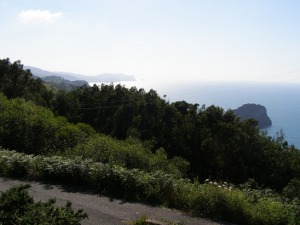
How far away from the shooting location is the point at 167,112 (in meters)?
43.4

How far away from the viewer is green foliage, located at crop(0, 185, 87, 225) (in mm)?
4590

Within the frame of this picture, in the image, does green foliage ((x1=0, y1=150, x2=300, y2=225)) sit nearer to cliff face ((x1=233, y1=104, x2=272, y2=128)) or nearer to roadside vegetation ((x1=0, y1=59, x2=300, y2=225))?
roadside vegetation ((x1=0, y1=59, x2=300, y2=225))

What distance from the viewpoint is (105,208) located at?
7793mm

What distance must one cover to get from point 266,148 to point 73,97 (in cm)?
3214

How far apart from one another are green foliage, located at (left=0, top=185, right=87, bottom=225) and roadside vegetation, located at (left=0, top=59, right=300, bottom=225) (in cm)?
367

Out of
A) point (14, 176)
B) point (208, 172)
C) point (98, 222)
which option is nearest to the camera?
point (98, 222)

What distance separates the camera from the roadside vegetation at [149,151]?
8.10m

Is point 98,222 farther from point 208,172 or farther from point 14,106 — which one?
point 208,172

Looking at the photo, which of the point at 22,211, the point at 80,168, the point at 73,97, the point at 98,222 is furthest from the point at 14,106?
the point at 73,97

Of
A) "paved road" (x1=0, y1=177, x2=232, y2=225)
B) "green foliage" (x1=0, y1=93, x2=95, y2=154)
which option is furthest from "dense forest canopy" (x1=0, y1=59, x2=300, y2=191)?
"paved road" (x1=0, y1=177, x2=232, y2=225)

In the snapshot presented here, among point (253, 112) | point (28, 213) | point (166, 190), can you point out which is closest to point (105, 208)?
point (166, 190)

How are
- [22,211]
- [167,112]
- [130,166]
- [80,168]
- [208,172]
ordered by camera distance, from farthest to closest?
[167,112] < [208,172] < [130,166] < [80,168] < [22,211]

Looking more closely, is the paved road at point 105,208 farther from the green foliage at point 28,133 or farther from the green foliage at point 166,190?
the green foliage at point 28,133

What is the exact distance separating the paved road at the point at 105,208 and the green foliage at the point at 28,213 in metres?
1.99
